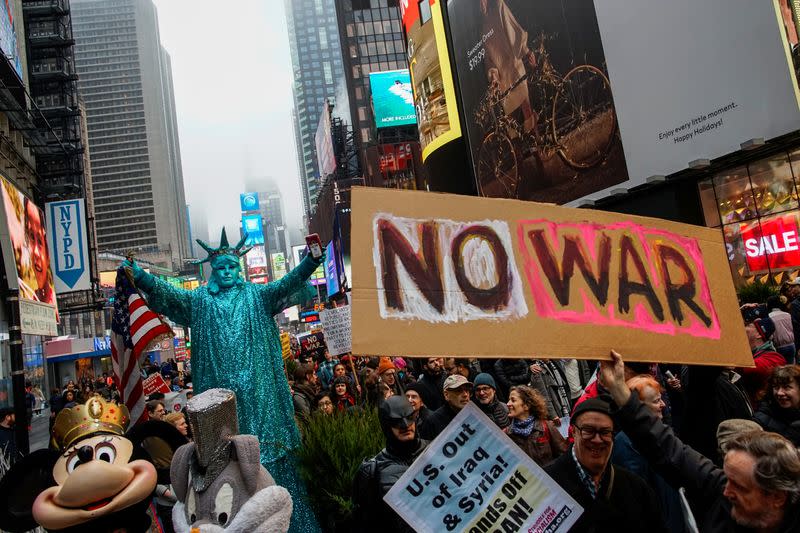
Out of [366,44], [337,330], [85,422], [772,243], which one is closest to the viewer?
[85,422]

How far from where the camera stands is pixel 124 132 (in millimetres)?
163750

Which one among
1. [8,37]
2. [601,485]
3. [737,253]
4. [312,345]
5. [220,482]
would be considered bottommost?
[601,485]

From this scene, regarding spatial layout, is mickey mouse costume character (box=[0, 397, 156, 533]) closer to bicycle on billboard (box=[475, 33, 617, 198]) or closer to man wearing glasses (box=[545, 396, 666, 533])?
man wearing glasses (box=[545, 396, 666, 533])

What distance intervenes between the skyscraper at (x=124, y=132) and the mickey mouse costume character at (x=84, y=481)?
158m

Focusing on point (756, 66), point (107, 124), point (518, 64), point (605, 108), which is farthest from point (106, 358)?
point (107, 124)

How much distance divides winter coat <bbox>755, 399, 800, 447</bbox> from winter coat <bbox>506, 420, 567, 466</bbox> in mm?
1396

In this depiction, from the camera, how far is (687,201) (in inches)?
703

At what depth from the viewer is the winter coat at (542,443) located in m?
5.04

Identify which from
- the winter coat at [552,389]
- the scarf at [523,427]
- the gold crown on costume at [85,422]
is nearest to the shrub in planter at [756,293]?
the winter coat at [552,389]

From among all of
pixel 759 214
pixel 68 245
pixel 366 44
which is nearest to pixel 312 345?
pixel 68 245

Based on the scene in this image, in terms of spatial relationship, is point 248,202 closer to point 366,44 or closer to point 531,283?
point 366,44

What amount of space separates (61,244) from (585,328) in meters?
20.2

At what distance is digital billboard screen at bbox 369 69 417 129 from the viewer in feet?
206

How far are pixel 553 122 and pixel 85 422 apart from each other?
1992 centimetres
